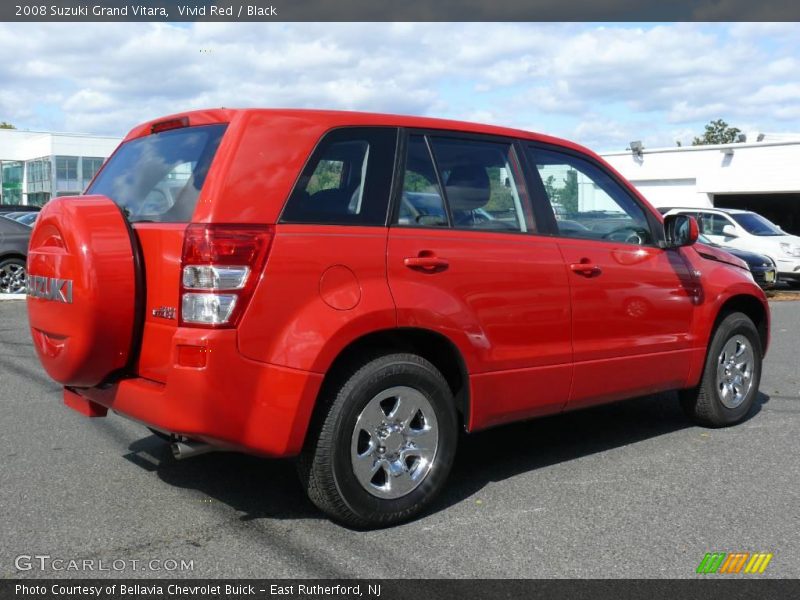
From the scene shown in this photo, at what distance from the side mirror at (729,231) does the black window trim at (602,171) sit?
13.6 meters

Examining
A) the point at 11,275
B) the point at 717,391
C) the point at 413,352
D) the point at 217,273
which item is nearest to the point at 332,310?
the point at 217,273

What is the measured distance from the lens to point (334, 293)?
385cm

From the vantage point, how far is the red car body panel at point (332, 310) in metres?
3.68

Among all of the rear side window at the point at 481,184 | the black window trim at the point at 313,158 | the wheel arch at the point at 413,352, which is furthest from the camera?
the rear side window at the point at 481,184

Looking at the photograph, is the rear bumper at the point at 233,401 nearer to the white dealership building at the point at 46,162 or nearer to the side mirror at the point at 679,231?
the side mirror at the point at 679,231

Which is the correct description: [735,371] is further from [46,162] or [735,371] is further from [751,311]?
[46,162]

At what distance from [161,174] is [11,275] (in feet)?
35.7

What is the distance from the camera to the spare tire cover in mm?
A: 3797

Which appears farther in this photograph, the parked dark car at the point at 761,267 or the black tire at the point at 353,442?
the parked dark car at the point at 761,267

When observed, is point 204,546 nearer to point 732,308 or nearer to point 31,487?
point 31,487

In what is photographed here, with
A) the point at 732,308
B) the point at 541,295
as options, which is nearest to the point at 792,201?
the point at 732,308

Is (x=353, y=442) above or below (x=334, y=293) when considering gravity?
below

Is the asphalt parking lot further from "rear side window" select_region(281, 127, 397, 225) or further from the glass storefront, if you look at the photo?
the glass storefront

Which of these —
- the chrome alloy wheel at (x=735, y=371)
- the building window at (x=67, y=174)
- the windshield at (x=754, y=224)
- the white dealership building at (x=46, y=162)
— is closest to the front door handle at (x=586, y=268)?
the chrome alloy wheel at (x=735, y=371)
